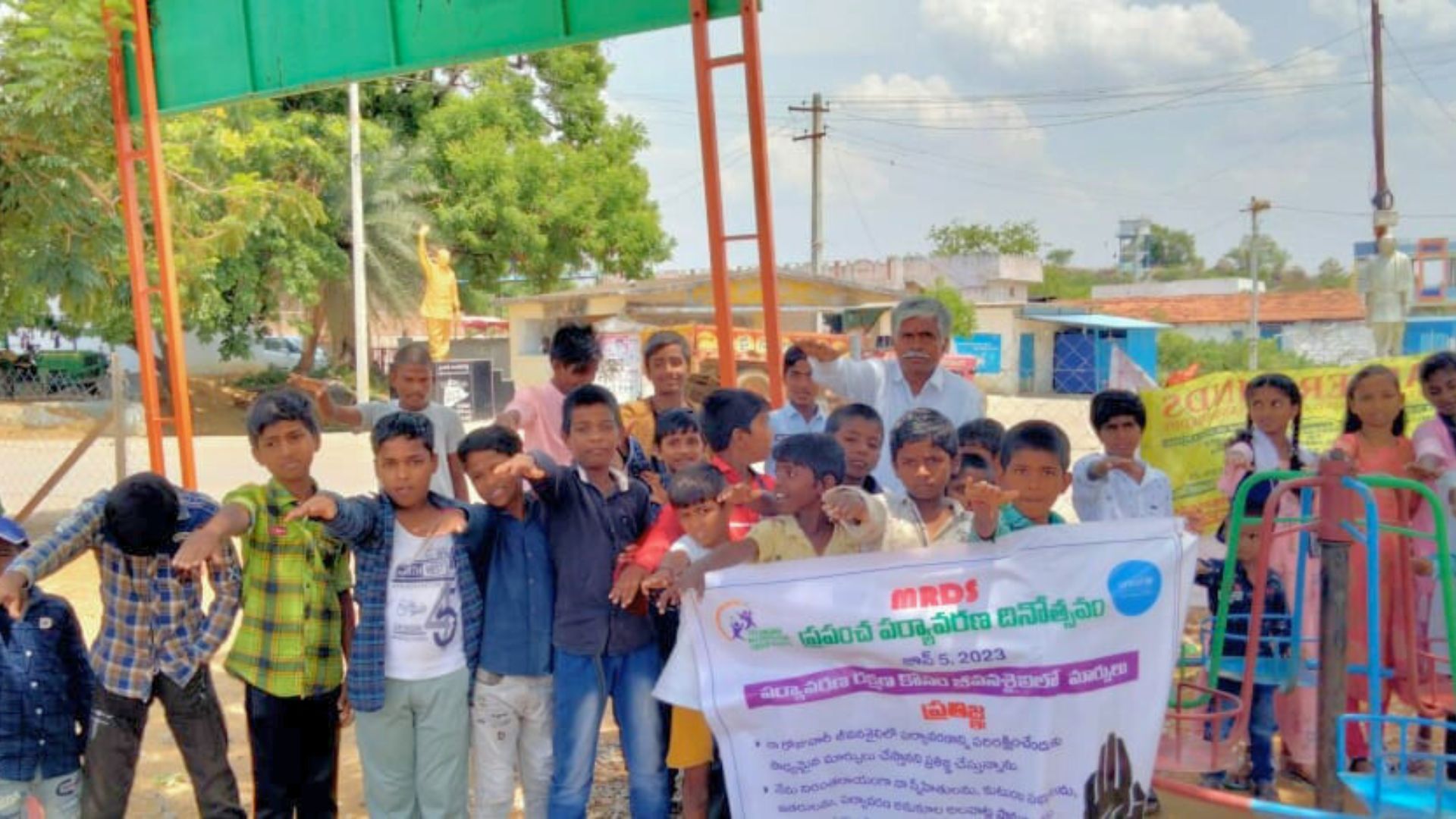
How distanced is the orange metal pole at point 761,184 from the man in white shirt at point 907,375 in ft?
3.15

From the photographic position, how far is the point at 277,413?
3.38 metres

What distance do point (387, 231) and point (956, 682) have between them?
27.5m

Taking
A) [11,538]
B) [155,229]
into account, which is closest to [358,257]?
[155,229]

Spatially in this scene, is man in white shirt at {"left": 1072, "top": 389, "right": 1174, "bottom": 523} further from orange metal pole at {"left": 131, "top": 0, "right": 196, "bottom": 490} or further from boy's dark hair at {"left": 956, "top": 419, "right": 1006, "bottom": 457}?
orange metal pole at {"left": 131, "top": 0, "right": 196, "bottom": 490}

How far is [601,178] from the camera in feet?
99.2

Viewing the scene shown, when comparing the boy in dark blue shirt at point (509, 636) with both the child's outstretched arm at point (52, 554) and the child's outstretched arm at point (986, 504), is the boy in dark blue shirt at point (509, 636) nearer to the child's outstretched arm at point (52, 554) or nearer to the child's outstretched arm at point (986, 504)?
the child's outstretched arm at point (52, 554)

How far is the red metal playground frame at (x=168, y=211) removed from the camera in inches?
219

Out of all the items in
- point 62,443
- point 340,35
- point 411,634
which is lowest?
point 62,443

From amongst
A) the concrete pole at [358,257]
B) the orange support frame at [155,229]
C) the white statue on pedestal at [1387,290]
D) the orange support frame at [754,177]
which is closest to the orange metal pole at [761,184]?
the orange support frame at [754,177]

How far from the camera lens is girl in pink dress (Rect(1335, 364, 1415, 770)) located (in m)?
3.64

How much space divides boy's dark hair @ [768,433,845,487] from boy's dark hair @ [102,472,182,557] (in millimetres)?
1498

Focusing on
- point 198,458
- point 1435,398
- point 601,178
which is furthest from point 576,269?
point 1435,398

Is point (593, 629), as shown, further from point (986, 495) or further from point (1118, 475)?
point (1118, 475)

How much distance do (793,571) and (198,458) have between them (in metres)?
16.2
